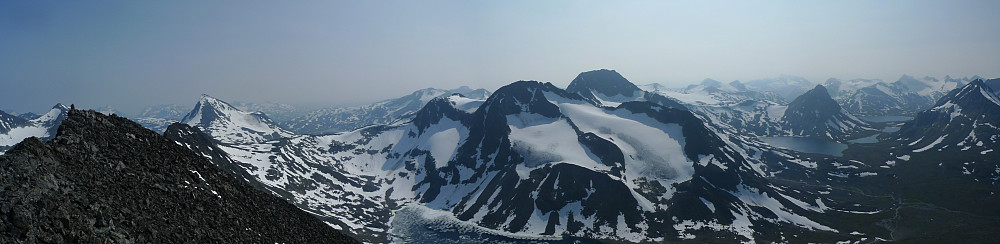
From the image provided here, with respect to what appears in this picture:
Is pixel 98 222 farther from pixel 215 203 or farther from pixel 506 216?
pixel 506 216

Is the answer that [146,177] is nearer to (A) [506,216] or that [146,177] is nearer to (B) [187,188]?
(B) [187,188]

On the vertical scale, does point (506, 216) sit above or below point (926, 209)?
above

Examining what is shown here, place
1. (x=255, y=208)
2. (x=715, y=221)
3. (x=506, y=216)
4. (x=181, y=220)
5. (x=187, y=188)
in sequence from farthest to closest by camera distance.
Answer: (x=506, y=216), (x=715, y=221), (x=255, y=208), (x=187, y=188), (x=181, y=220)

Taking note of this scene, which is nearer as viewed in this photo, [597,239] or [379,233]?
[597,239]

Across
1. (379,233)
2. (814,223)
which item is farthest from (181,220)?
(814,223)

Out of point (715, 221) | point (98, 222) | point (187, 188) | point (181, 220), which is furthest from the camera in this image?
point (715, 221)

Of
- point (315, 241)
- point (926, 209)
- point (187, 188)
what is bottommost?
point (926, 209)
